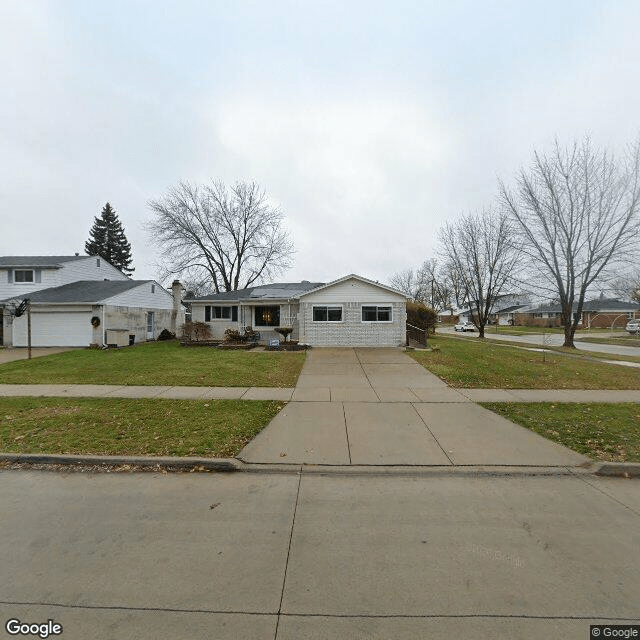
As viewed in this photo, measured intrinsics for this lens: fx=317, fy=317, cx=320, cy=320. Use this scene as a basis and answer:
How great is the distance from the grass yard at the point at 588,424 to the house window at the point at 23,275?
94.2 ft

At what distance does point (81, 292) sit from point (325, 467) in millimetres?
23239

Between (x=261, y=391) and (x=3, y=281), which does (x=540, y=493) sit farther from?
(x=3, y=281)

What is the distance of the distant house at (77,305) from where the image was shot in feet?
62.4

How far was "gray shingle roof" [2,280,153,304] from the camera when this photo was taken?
19250mm

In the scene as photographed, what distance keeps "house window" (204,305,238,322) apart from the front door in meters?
5.24

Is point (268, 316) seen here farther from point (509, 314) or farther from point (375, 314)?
point (509, 314)

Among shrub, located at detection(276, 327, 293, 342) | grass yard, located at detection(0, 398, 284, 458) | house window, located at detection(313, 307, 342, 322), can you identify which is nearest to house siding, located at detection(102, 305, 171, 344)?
shrub, located at detection(276, 327, 293, 342)

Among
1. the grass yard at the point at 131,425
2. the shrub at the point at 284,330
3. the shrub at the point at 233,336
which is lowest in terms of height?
the grass yard at the point at 131,425

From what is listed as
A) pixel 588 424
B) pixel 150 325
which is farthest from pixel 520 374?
pixel 150 325

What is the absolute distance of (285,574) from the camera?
2594mm

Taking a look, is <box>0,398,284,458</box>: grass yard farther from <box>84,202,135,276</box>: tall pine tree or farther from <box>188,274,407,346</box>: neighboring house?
<box>84,202,135,276</box>: tall pine tree

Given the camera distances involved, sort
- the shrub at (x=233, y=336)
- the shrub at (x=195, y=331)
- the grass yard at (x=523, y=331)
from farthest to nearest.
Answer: the grass yard at (x=523, y=331) < the shrub at (x=195, y=331) < the shrub at (x=233, y=336)

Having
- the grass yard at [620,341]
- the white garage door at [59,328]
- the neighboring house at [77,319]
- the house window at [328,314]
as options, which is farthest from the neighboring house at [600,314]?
the white garage door at [59,328]

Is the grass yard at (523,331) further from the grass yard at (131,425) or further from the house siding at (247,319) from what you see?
the grass yard at (131,425)
